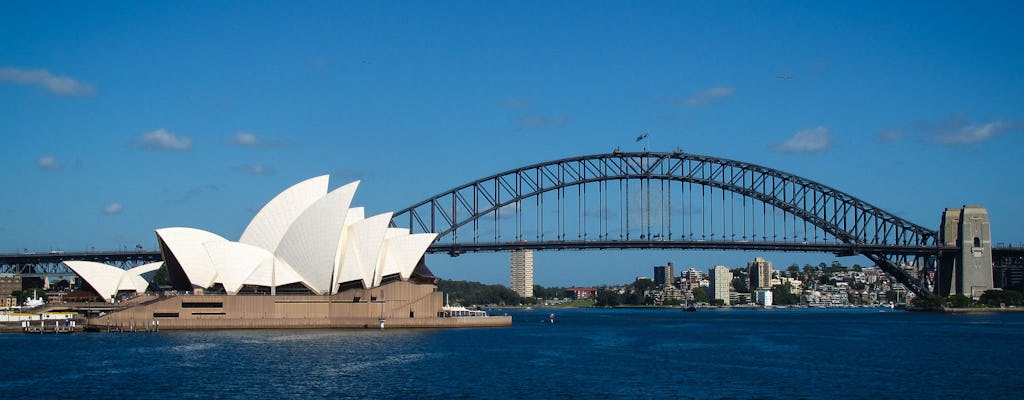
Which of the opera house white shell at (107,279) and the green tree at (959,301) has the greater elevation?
the opera house white shell at (107,279)

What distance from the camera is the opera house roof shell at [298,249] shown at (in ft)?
194

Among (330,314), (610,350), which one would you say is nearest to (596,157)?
(330,314)

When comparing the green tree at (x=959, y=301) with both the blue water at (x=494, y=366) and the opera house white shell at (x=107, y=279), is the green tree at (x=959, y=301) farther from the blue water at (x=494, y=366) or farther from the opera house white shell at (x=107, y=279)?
the opera house white shell at (x=107, y=279)

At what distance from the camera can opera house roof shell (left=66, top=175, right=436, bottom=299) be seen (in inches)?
2324

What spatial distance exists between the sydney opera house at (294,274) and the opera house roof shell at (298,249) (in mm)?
54

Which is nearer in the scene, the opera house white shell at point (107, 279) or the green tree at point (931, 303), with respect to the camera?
the opera house white shell at point (107, 279)

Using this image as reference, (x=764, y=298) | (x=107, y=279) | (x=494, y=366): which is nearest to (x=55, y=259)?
(x=107, y=279)

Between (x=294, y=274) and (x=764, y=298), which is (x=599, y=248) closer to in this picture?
(x=294, y=274)

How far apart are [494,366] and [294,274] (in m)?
24.5

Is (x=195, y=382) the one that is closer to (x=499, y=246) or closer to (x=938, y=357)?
(x=938, y=357)

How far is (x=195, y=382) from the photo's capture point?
3275 centimetres

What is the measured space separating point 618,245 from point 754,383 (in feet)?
169

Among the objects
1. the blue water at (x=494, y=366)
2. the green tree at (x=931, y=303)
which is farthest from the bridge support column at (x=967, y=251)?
the blue water at (x=494, y=366)

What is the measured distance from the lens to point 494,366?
38.8 metres
